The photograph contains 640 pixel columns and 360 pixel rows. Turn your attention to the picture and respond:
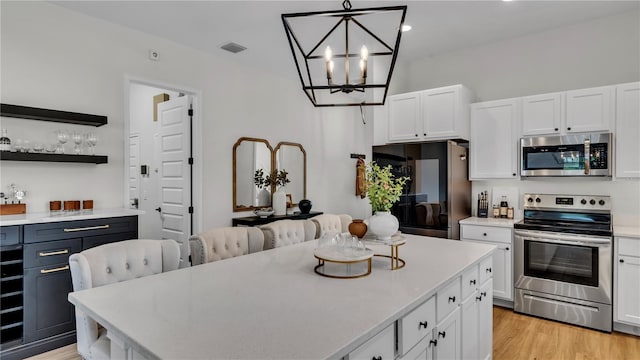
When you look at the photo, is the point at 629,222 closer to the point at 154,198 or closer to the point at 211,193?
the point at 211,193

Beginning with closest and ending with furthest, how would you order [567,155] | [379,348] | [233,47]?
[379,348]
[567,155]
[233,47]

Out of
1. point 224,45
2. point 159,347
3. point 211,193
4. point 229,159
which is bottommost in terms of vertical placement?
point 159,347

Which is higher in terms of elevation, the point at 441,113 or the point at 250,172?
the point at 441,113

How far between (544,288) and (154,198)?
15.8 feet

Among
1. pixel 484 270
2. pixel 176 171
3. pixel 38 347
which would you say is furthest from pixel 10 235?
pixel 484 270

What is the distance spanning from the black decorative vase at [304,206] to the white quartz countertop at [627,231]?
10.6ft

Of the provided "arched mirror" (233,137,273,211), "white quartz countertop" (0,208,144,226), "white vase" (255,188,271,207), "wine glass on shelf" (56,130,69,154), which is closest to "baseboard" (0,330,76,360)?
"white quartz countertop" (0,208,144,226)

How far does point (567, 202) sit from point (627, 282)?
1.00 metres

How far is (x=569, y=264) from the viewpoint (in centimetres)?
337

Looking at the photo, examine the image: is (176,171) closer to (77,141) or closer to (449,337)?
(77,141)

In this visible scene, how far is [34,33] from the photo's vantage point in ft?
9.77

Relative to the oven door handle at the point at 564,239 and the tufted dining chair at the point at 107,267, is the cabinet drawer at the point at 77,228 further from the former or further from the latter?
the oven door handle at the point at 564,239

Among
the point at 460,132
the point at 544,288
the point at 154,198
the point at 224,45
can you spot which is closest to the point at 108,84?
the point at 224,45

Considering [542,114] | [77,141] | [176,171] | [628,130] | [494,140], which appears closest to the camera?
[77,141]
